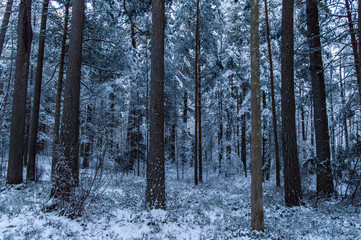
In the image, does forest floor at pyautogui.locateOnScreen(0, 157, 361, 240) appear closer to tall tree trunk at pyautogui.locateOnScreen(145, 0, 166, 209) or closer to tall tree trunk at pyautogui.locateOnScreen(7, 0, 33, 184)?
tall tree trunk at pyautogui.locateOnScreen(145, 0, 166, 209)

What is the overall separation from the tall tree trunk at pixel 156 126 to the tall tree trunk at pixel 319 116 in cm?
568

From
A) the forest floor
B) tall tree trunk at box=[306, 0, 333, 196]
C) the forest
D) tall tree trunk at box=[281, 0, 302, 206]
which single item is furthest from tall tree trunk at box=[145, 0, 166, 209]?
tall tree trunk at box=[306, 0, 333, 196]

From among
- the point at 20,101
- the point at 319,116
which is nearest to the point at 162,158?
the point at 319,116

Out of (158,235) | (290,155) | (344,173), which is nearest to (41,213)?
(158,235)

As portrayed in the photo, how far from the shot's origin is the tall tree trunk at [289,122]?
22.9 feet

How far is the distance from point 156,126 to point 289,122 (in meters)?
4.37

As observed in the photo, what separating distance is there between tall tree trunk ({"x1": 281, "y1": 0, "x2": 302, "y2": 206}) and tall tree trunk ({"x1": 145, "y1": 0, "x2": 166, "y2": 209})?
13.4 feet

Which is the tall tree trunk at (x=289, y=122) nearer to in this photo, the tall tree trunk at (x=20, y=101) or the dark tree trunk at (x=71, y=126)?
the dark tree trunk at (x=71, y=126)

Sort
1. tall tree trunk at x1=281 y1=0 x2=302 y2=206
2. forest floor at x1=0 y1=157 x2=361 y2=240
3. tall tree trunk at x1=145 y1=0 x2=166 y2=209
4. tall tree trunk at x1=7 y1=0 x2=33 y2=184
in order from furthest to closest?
tall tree trunk at x1=7 y1=0 x2=33 y2=184
tall tree trunk at x1=281 y1=0 x2=302 y2=206
tall tree trunk at x1=145 y1=0 x2=166 y2=209
forest floor at x1=0 y1=157 x2=361 y2=240

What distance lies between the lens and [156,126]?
618 cm

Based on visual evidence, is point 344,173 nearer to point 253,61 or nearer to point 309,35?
point 309,35

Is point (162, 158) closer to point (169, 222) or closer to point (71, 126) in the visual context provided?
point (169, 222)

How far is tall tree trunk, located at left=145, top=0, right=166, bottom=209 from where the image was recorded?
6016 millimetres

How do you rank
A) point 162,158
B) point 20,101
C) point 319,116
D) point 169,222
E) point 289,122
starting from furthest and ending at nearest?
point 20,101, point 319,116, point 289,122, point 162,158, point 169,222
